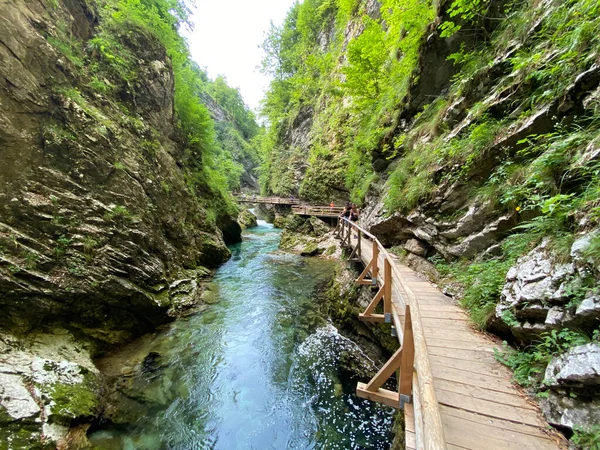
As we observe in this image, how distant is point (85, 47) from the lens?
25.7ft

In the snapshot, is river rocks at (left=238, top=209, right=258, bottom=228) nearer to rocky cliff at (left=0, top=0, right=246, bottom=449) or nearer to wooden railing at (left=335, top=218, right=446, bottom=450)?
rocky cliff at (left=0, top=0, right=246, bottom=449)

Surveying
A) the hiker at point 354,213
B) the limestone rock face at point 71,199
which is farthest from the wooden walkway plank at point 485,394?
the hiker at point 354,213

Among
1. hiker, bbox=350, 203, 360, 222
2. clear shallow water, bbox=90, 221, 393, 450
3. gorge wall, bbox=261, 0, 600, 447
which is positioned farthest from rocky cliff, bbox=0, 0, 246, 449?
hiker, bbox=350, 203, 360, 222

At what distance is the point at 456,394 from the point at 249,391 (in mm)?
4276

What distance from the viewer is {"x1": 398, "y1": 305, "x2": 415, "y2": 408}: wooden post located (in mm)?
2523

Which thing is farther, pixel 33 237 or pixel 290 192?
pixel 290 192

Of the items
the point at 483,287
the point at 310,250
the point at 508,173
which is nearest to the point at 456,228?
the point at 508,173

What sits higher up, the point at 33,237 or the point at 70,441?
the point at 33,237

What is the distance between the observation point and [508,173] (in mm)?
4285

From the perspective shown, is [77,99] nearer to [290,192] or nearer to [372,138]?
[372,138]

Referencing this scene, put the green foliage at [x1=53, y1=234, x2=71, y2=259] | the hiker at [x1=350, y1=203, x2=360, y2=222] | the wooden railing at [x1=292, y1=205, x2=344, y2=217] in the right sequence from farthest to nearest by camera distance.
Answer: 1. the wooden railing at [x1=292, y1=205, x2=344, y2=217]
2. the hiker at [x1=350, y1=203, x2=360, y2=222]
3. the green foliage at [x1=53, y1=234, x2=71, y2=259]

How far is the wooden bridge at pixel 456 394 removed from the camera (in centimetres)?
188

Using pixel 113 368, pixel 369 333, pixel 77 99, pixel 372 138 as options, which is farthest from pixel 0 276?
pixel 372 138

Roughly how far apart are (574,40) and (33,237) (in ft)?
34.5
